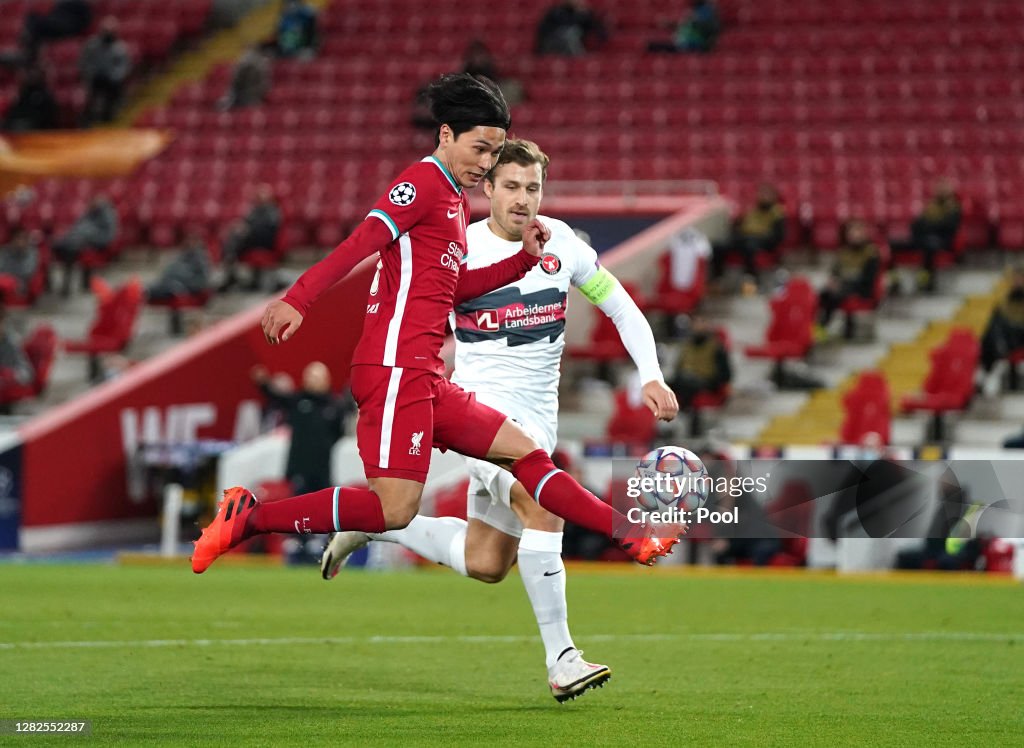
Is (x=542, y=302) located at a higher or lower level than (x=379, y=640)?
higher

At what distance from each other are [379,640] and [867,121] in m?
15.4

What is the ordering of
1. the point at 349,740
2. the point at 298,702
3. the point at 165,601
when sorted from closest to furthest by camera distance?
the point at 349,740, the point at 298,702, the point at 165,601

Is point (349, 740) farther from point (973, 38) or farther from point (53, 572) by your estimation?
point (973, 38)

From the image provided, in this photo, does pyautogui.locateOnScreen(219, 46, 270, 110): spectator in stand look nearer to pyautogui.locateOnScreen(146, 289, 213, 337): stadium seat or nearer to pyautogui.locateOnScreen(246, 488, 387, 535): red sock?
pyautogui.locateOnScreen(146, 289, 213, 337): stadium seat

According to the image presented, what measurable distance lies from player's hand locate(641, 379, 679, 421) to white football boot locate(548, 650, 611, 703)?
3.16 ft

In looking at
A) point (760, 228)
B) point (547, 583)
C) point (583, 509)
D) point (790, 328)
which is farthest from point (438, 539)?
point (760, 228)

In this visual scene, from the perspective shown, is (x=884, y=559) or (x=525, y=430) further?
(x=884, y=559)

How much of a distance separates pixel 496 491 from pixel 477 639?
2.26 meters

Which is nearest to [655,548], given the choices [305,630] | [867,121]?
[305,630]

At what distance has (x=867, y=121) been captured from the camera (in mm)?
22375

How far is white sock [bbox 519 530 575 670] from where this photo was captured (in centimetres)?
646

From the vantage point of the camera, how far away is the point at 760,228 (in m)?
19.9

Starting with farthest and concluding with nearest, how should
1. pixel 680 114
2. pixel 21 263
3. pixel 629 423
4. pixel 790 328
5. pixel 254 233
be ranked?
1. pixel 680 114
2. pixel 21 263
3. pixel 254 233
4. pixel 790 328
5. pixel 629 423

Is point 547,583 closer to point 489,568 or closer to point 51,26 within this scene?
point 489,568
